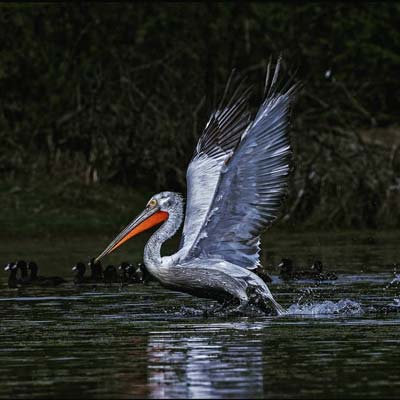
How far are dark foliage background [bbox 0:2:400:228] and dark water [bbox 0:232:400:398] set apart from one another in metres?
7.05

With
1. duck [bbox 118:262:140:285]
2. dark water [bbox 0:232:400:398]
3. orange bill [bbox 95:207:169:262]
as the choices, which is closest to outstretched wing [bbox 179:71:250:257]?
orange bill [bbox 95:207:169:262]

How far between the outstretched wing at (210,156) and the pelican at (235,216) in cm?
1

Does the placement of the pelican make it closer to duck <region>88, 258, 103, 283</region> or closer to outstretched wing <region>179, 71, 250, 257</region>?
outstretched wing <region>179, 71, 250, 257</region>

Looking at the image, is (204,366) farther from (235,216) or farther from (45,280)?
(45,280)

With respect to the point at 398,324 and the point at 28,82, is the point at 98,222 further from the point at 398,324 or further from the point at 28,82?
the point at 398,324

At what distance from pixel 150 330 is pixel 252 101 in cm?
1394

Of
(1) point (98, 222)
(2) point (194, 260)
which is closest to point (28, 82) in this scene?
(1) point (98, 222)

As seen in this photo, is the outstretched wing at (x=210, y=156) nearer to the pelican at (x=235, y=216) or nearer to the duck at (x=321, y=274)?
the pelican at (x=235, y=216)

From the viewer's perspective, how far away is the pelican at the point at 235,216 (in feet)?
32.9

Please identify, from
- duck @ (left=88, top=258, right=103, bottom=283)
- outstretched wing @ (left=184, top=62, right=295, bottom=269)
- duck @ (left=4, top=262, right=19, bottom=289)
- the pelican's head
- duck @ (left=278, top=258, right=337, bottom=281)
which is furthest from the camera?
duck @ (left=88, top=258, right=103, bottom=283)

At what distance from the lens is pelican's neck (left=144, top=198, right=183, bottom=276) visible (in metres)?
10.5

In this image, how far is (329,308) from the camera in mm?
9977

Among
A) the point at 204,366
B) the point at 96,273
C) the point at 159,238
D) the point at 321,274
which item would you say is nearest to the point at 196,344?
the point at 204,366

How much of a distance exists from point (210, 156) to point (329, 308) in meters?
1.80
